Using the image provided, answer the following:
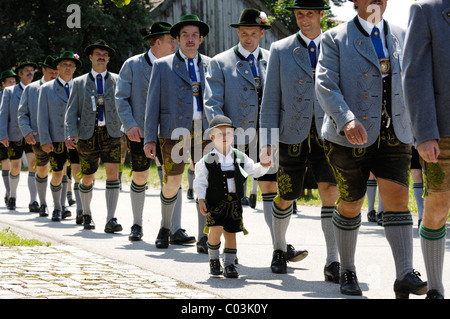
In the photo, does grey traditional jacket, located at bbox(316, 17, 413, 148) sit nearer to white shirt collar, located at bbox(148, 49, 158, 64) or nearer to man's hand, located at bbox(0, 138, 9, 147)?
white shirt collar, located at bbox(148, 49, 158, 64)

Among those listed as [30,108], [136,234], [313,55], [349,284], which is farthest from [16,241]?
[30,108]

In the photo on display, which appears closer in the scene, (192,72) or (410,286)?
(410,286)

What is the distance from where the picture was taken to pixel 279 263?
7211mm

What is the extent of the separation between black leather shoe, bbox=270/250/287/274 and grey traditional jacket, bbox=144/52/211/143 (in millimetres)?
1900

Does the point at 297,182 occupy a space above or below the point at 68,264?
above


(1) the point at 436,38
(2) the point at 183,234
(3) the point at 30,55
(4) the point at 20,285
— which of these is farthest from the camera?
(3) the point at 30,55

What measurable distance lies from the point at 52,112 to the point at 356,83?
7.34 meters

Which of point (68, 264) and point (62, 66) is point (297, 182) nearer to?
point (68, 264)

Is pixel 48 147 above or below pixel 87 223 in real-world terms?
above

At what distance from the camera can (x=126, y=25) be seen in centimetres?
3247

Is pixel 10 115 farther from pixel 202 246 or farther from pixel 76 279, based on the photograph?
pixel 76 279

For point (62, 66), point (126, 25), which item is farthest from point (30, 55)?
point (62, 66)

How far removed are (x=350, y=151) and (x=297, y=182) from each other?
1194 mm

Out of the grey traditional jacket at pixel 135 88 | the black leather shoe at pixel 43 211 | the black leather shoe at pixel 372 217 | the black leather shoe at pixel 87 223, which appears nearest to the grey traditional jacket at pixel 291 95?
the grey traditional jacket at pixel 135 88
